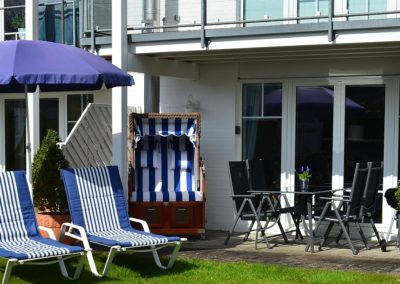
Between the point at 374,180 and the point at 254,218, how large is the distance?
5.40 feet

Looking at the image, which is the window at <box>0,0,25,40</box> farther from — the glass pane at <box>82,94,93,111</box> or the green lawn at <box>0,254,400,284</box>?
the green lawn at <box>0,254,400,284</box>

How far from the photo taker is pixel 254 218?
34.3 feet

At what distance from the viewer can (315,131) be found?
11.5 m

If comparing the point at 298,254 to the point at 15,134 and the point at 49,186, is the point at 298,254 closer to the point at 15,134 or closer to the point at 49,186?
the point at 49,186

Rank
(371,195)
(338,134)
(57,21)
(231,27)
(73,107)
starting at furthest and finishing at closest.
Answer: (73,107) < (57,21) < (338,134) < (231,27) < (371,195)

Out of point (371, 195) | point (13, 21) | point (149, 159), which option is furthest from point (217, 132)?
point (13, 21)

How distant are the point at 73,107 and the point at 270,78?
13.3 ft

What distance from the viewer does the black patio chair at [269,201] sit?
10445 millimetres

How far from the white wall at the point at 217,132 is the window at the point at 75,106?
2.46m

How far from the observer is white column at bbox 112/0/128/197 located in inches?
418

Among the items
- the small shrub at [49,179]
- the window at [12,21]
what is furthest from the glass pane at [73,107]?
the small shrub at [49,179]

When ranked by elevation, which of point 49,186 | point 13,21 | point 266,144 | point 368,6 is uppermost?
point 13,21

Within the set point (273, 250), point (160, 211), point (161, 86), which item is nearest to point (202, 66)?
point (161, 86)

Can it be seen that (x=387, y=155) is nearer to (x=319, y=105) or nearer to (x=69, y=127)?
(x=319, y=105)
